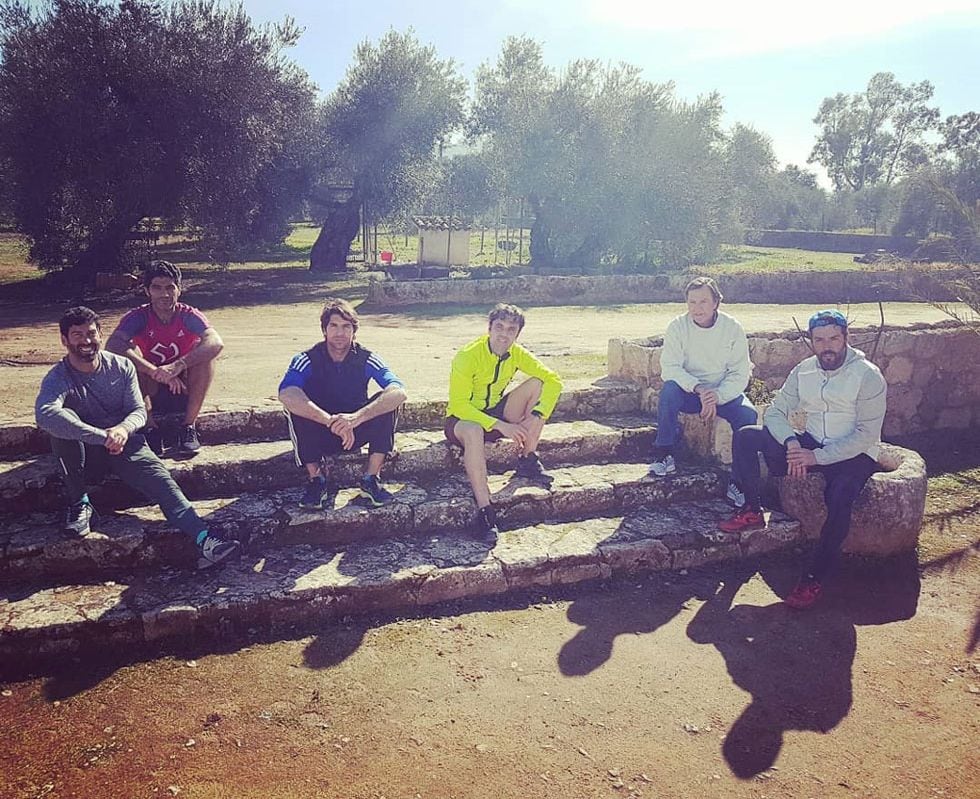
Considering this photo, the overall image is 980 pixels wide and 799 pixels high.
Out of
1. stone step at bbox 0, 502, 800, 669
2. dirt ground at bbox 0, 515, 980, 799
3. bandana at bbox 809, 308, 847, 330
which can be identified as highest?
bandana at bbox 809, 308, 847, 330

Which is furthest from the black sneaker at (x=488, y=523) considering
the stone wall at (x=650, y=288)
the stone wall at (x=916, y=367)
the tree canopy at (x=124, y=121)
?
the tree canopy at (x=124, y=121)

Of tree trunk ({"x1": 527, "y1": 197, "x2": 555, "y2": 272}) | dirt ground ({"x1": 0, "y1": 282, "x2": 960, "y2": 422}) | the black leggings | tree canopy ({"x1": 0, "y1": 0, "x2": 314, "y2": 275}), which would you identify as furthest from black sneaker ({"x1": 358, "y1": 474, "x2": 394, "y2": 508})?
tree trunk ({"x1": 527, "y1": 197, "x2": 555, "y2": 272})

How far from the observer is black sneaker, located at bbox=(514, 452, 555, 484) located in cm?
496

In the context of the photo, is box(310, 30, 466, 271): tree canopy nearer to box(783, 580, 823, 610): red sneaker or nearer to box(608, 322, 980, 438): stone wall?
box(608, 322, 980, 438): stone wall

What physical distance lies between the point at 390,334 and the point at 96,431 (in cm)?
638

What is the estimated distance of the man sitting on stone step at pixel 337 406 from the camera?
4.32 m

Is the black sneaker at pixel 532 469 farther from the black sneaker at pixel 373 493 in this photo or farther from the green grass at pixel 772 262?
the green grass at pixel 772 262

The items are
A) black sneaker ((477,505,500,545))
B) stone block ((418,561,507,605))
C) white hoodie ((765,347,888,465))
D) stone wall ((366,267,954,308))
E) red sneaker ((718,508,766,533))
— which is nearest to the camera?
stone block ((418,561,507,605))

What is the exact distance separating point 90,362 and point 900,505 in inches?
205

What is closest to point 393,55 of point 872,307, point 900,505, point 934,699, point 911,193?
point 872,307

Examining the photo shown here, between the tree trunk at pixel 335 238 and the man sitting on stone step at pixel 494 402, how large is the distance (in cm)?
1538

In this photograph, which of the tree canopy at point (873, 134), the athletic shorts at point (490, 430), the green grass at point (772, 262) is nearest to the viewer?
the athletic shorts at point (490, 430)

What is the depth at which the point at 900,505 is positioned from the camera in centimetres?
458

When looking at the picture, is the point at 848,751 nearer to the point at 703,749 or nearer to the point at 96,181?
the point at 703,749
